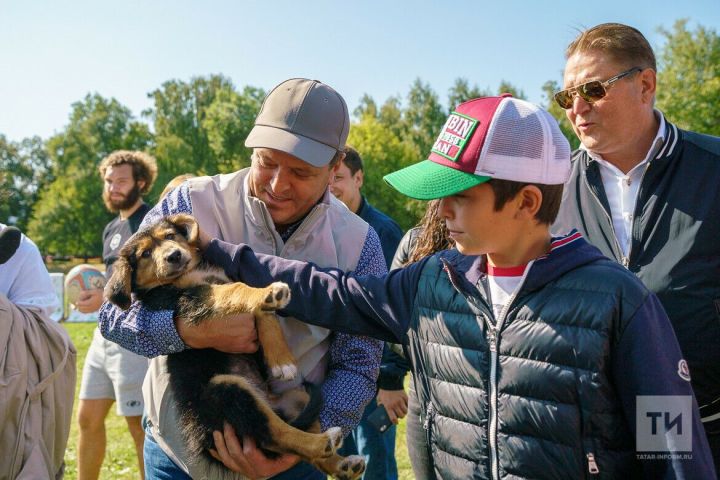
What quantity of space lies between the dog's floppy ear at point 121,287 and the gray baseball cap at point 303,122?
→ 0.91 m

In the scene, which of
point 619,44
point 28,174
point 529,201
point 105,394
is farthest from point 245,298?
point 28,174

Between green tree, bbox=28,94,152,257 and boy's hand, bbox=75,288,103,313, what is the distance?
54.7m

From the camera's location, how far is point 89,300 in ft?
25.5

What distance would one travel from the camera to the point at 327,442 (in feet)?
9.53

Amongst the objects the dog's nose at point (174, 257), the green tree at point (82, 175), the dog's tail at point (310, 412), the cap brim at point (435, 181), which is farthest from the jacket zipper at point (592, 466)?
the green tree at point (82, 175)

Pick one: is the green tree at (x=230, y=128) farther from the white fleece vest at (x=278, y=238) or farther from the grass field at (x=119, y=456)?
the white fleece vest at (x=278, y=238)

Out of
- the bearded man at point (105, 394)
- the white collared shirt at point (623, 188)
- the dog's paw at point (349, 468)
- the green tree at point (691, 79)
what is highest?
the green tree at point (691, 79)

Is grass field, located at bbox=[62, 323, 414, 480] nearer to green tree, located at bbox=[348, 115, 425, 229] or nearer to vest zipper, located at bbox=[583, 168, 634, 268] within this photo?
vest zipper, located at bbox=[583, 168, 634, 268]

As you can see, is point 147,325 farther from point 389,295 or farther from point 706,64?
point 706,64

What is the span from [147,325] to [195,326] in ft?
0.67

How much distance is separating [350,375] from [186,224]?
104cm

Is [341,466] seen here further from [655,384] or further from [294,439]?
[655,384]

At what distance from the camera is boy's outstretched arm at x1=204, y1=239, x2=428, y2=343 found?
2797 mm

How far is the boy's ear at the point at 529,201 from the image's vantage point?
2455mm
